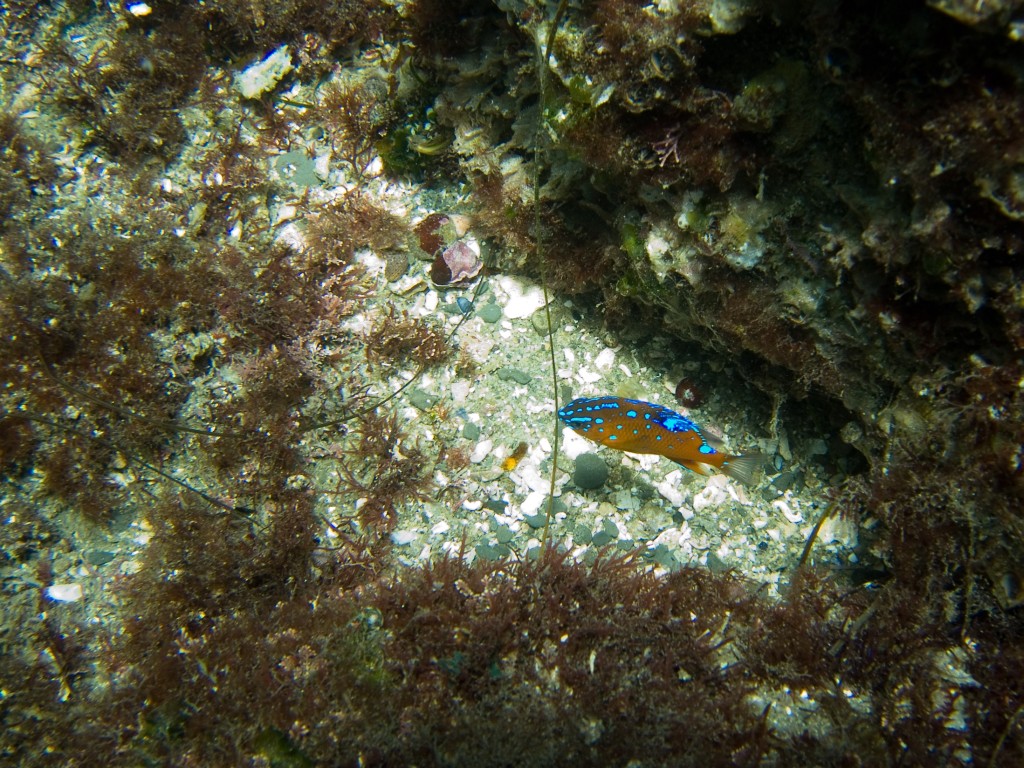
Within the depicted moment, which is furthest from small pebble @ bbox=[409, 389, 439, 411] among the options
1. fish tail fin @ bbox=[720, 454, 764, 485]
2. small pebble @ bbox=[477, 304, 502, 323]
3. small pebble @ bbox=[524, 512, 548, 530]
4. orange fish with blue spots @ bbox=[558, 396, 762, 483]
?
fish tail fin @ bbox=[720, 454, 764, 485]

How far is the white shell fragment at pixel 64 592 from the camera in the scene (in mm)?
3910

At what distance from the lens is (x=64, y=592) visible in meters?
3.94

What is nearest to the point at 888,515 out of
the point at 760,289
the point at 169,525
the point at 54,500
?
the point at 760,289

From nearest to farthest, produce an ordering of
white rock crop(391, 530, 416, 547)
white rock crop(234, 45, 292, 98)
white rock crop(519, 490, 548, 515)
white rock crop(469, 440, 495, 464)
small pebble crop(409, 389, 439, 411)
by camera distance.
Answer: white rock crop(391, 530, 416, 547), white rock crop(519, 490, 548, 515), white rock crop(469, 440, 495, 464), small pebble crop(409, 389, 439, 411), white rock crop(234, 45, 292, 98)

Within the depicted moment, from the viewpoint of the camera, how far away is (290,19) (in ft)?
17.5

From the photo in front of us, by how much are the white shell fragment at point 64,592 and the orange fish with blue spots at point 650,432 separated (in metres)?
3.84

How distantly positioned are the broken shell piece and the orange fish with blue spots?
1.99m

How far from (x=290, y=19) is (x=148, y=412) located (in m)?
4.12

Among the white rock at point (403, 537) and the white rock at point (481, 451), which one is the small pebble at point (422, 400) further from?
the white rock at point (403, 537)

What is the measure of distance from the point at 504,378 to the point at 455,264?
3.90 ft

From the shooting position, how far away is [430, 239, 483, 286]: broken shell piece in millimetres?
4973

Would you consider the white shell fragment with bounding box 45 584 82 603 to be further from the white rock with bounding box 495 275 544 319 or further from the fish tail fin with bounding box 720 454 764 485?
the fish tail fin with bounding box 720 454 764 485

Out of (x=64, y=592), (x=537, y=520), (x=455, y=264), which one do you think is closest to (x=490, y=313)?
(x=455, y=264)

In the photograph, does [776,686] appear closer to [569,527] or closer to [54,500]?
[569,527]
